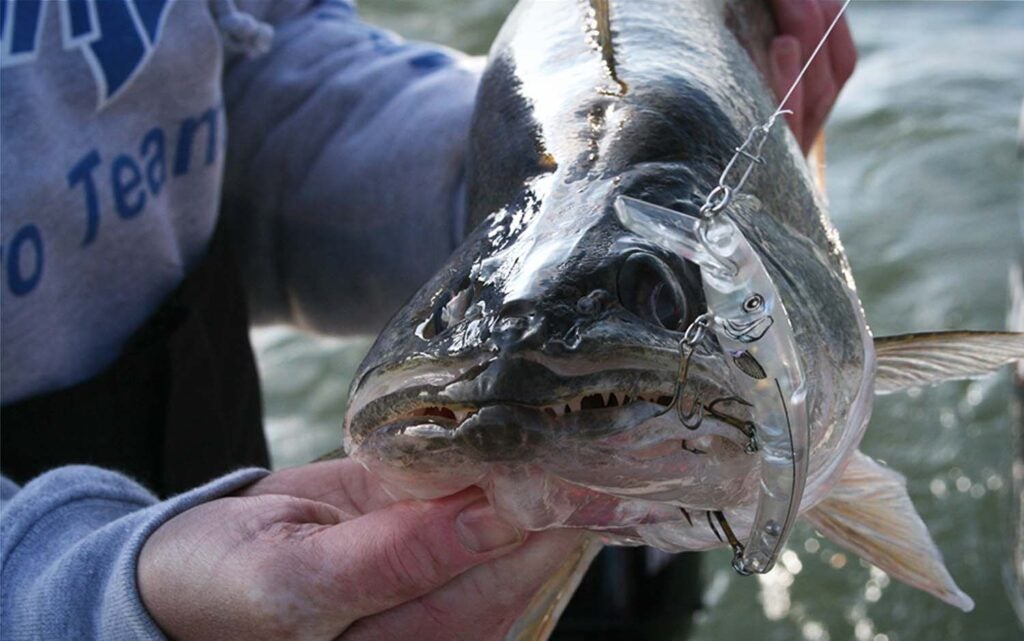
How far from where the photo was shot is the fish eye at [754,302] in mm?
1279

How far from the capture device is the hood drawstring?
2.55 m

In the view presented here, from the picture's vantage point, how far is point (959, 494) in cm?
461

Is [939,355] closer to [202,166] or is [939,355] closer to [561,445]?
[561,445]

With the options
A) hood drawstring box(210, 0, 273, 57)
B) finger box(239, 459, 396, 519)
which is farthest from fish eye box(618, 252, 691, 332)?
hood drawstring box(210, 0, 273, 57)

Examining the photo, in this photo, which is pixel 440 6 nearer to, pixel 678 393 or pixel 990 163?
pixel 990 163

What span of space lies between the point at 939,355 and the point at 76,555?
4.11 ft

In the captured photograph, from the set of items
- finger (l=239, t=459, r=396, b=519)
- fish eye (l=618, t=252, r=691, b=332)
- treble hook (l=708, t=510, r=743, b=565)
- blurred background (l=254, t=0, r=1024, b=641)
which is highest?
fish eye (l=618, t=252, r=691, b=332)

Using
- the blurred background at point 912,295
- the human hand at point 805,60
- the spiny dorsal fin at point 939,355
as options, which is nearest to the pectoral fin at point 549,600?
the spiny dorsal fin at point 939,355

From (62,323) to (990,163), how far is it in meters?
5.39

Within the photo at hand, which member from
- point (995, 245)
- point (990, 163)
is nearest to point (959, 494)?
point (995, 245)

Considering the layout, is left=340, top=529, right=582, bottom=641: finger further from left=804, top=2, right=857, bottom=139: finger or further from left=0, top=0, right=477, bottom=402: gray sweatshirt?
left=804, top=2, right=857, bottom=139: finger

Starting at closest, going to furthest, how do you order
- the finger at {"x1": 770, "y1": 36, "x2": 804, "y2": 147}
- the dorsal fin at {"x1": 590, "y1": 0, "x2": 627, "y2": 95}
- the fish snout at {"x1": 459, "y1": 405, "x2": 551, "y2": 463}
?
the fish snout at {"x1": 459, "y1": 405, "x2": 551, "y2": 463} → the dorsal fin at {"x1": 590, "y1": 0, "x2": 627, "y2": 95} → the finger at {"x1": 770, "y1": 36, "x2": 804, "y2": 147}

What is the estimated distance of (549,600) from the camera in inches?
61.4

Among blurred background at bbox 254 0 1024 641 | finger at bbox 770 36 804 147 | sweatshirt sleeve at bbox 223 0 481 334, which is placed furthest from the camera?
blurred background at bbox 254 0 1024 641
